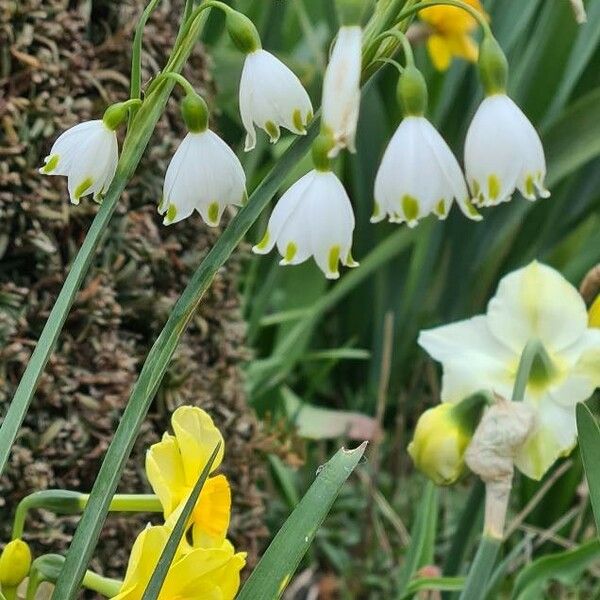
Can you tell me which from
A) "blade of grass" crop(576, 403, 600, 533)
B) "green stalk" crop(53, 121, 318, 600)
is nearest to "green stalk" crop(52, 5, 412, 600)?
"green stalk" crop(53, 121, 318, 600)

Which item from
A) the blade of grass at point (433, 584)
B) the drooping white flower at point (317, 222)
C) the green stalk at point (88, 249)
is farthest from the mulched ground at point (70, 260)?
the drooping white flower at point (317, 222)

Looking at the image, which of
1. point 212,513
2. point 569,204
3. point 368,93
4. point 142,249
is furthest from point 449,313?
point 212,513

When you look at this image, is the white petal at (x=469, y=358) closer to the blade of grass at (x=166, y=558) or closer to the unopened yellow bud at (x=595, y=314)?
the unopened yellow bud at (x=595, y=314)

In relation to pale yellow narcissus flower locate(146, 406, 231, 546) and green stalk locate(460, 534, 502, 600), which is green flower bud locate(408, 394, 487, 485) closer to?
green stalk locate(460, 534, 502, 600)

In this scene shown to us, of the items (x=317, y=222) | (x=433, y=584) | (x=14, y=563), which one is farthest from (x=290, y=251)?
(x=433, y=584)

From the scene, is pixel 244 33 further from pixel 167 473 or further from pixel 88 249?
pixel 167 473

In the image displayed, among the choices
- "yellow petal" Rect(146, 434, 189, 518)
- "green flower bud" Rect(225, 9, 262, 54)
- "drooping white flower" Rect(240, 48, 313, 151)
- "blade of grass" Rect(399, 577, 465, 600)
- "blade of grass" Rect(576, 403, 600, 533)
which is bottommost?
"blade of grass" Rect(399, 577, 465, 600)
